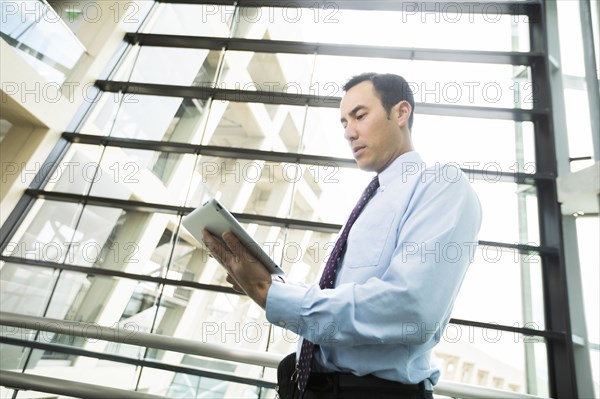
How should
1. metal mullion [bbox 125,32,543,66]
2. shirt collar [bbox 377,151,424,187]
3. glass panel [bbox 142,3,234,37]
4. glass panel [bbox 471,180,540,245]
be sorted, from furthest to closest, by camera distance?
glass panel [bbox 142,3,234,37], metal mullion [bbox 125,32,543,66], glass panel [bbox 471,180,540,245], shirt collar [bbox 377,151,424,187]

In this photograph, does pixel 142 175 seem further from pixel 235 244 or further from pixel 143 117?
pixel 235 244

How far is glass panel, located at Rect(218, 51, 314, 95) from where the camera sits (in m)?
3.57

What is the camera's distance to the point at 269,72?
4742mm

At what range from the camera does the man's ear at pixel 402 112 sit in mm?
1287

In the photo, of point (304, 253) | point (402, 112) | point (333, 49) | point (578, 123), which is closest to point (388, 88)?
point (402, 112)

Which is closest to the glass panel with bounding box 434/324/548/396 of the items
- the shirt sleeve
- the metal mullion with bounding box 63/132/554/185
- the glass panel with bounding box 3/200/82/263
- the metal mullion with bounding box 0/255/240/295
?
the metal mullion with bounding box 63/132/554/185

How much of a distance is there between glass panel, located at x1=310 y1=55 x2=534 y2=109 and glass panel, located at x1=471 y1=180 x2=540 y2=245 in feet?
2.38

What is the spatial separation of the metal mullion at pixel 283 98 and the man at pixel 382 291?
2.15m

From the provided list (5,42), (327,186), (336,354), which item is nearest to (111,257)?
(5,42)

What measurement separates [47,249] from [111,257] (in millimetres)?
457

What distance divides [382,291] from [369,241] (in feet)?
0.71

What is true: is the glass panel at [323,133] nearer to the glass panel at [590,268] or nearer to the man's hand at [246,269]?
the glass panel at [590,268]

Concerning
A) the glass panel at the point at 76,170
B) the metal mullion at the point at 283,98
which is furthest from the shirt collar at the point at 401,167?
the glass panel at the point at 76,170

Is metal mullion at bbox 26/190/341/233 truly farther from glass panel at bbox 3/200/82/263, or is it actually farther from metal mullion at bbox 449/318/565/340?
metal mullion at bbox 449/318/565/340
